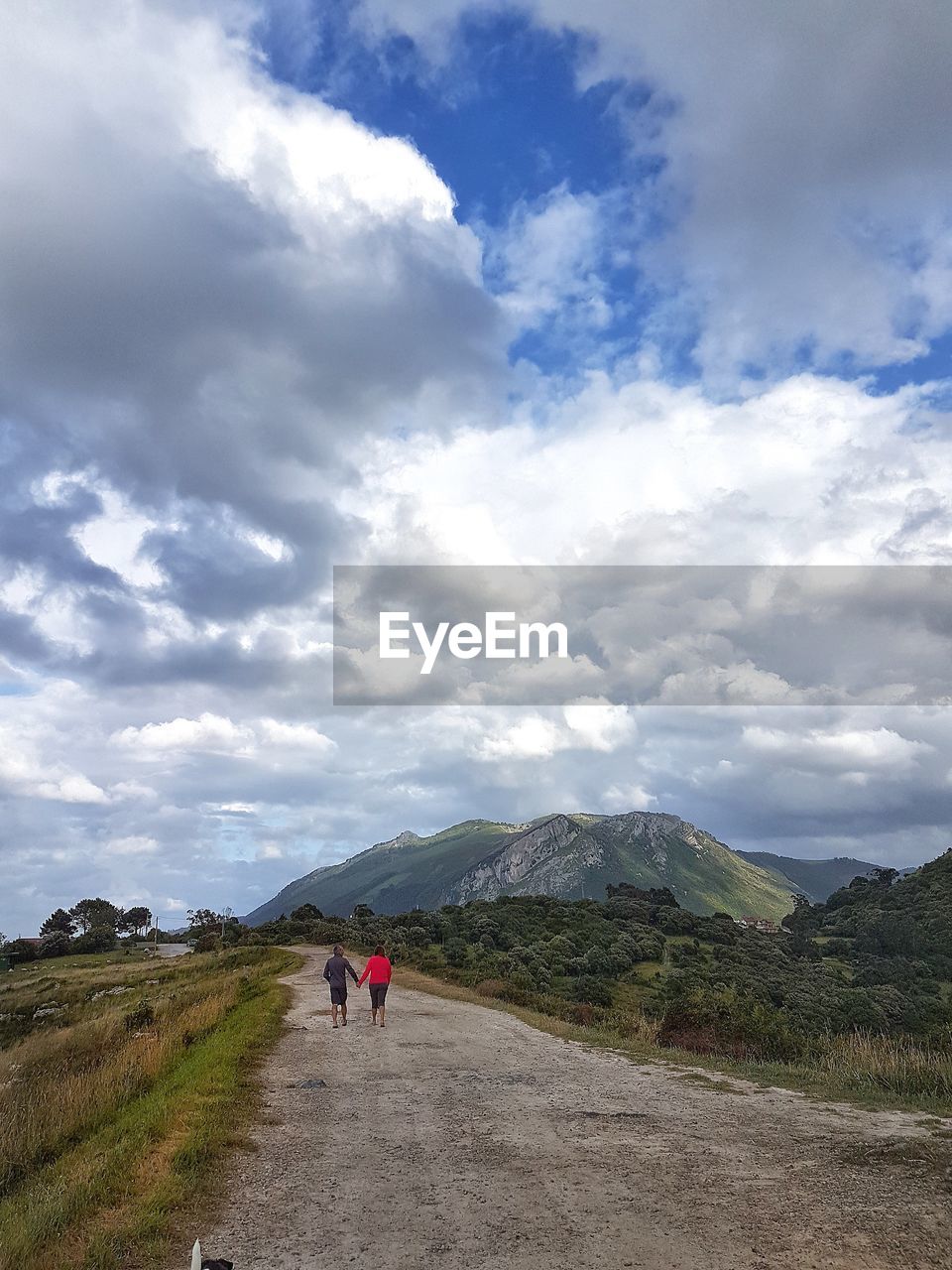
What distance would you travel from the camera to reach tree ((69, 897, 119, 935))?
128 m

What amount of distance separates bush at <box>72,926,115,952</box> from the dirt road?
106938mm

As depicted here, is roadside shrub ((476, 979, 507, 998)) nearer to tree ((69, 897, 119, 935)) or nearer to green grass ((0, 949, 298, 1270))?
green grass ((0, 949, 298, 1270))

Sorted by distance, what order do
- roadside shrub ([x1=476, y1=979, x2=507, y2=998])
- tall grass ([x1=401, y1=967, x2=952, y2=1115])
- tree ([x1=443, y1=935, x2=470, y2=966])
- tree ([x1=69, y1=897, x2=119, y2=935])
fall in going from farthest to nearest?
tree ([x1=69, y1=897, x2=119, y2=935])
tree ([x1=443, y1=935, x2=470, y2=966])
roadside shrub ([x1=476, y1=979, x2=507, y2=998])
tall grass ([x1=401, y1=967, x2=952, y2=1115])

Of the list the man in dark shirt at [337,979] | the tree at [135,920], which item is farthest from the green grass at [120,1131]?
the tree at [135,920]

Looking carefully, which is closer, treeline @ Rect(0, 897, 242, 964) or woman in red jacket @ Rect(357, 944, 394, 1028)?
woman in red jacket @ Rect(357, 944, 394, 1028)

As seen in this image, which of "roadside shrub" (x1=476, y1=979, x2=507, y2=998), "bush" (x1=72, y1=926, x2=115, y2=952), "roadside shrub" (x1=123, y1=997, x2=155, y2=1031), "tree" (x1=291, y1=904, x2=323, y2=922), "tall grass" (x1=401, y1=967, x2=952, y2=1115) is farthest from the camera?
"bush" (x1=72, y1=926, x2=115, y2=952)

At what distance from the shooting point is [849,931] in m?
77.2

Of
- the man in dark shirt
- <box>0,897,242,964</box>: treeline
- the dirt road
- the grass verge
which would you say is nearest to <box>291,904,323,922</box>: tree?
<box>0,897,242,964</box>: treeline

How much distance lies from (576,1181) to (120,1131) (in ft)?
22.5

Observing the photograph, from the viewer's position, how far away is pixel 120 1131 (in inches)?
434

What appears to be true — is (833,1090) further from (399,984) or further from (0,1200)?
(399,984)

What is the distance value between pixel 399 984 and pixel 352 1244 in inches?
1134

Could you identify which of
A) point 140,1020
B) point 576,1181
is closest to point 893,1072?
point 576,1181

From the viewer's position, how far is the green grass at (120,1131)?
284 inches
